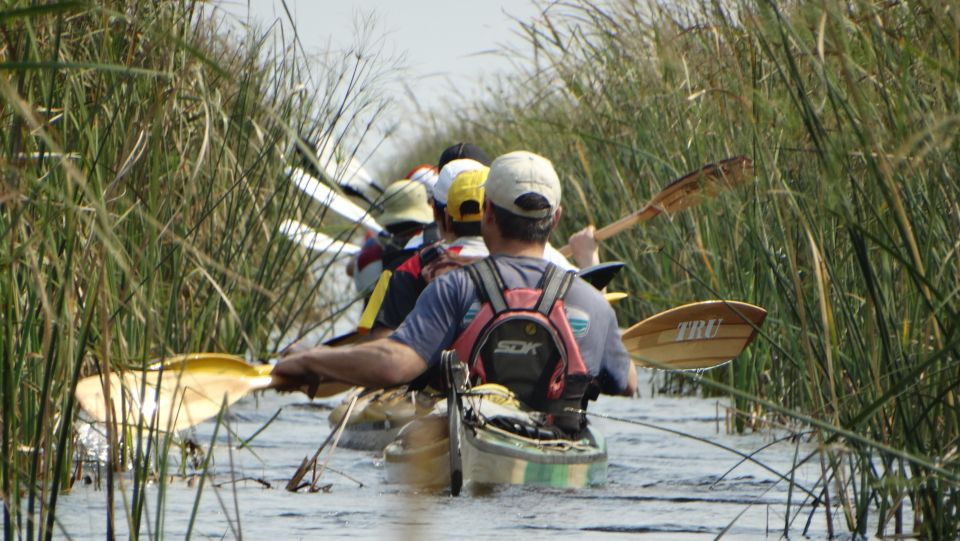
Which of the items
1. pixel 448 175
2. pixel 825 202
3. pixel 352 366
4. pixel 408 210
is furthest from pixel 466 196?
pixel 408 210

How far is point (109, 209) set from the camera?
4.55 meters

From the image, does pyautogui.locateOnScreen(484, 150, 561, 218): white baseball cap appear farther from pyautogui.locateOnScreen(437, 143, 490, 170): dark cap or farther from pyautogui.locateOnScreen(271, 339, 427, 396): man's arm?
pyautogui.locateOnScreen(437, 143, 490, 170): dark cap

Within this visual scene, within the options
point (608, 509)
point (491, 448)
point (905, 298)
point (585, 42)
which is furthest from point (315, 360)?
point (585, 42)

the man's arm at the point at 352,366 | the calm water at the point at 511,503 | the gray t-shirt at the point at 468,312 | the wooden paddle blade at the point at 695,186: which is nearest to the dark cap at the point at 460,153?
the wooden paddle blade at the point at 695,186

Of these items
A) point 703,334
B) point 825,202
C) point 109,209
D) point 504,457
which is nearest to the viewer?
point 825,202

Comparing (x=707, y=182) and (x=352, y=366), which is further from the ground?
(x=707, y=182)

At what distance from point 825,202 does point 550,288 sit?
1302 mm

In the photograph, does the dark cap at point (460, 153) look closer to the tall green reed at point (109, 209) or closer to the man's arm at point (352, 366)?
the tall green reed at point (109, 209)

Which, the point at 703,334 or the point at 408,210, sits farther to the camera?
the point at 408,210

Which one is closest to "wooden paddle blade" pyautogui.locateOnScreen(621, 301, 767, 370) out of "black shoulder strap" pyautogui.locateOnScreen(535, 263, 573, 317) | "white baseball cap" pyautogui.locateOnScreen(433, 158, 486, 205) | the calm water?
the calm water

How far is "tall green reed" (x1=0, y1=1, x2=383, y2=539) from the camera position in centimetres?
274

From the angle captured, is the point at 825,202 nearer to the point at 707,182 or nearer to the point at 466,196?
the point at 707,182

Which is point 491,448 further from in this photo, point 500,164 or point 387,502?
point 500,164

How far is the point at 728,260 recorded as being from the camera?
7.10m
